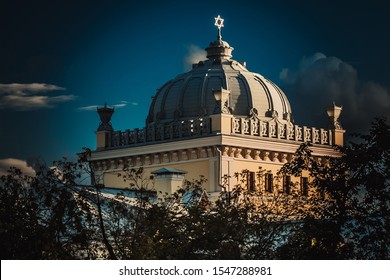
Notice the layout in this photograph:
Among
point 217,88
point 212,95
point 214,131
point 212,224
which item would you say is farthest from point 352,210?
point 212,95

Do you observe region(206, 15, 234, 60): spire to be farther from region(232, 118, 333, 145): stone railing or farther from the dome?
region(232, 118, 333, 145): stone railing

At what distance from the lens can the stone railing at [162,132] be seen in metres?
48.1

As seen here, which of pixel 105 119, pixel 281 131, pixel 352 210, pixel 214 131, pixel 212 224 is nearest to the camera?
pixel 352 210

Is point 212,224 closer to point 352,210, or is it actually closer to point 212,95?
point 352,210

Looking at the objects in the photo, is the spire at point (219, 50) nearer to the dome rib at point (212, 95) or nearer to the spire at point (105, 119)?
the dome rib at point (212, 95)

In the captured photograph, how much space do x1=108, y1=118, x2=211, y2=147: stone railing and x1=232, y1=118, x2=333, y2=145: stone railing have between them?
0.95 m

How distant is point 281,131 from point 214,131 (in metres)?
2.00

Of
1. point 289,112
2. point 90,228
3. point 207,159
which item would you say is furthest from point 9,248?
point 289,112

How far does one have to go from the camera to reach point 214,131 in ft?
156

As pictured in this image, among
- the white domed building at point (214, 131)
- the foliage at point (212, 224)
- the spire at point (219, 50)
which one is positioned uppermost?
the spire at point (219, 50)

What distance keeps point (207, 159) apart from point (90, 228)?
1789 centimetres

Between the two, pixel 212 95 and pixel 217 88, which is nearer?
pixel 217 88

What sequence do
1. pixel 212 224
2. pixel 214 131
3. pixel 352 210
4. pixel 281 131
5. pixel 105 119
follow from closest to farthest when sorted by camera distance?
pixel 352 210, pixel 212 224, pixel 214 131, pixel 281 131, pixel 105 119

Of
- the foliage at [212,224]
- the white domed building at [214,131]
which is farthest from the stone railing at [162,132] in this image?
the foliage at [212,224]
